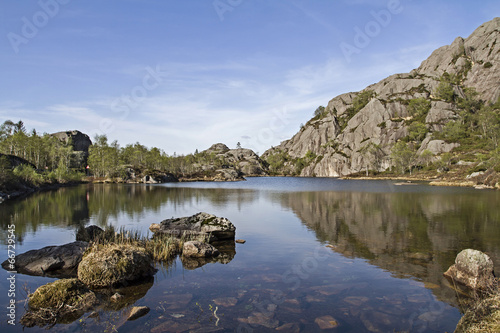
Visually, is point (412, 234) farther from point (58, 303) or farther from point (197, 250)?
point (58, 303)

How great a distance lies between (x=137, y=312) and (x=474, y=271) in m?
15.7

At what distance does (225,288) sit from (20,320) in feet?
26.8

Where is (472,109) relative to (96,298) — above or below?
above

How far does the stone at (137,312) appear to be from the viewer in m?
11.1

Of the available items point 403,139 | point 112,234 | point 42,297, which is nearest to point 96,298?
point 42,297

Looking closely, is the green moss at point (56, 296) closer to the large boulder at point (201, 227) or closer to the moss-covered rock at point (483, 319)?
the large boulder at point (201, 227)

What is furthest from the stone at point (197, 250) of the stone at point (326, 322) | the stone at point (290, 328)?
the stone at point (326, 322)

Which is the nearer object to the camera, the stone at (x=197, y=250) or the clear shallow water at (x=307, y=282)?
the clear shallow water at (x=307, y=282)

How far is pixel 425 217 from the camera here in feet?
117

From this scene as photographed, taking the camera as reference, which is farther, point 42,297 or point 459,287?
point 459,287

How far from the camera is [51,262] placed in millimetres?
16438

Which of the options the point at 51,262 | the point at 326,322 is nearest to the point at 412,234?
the point at 326,322

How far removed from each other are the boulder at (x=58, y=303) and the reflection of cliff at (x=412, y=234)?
15734 mm

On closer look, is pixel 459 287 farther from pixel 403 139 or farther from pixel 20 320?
pixel 403 139
